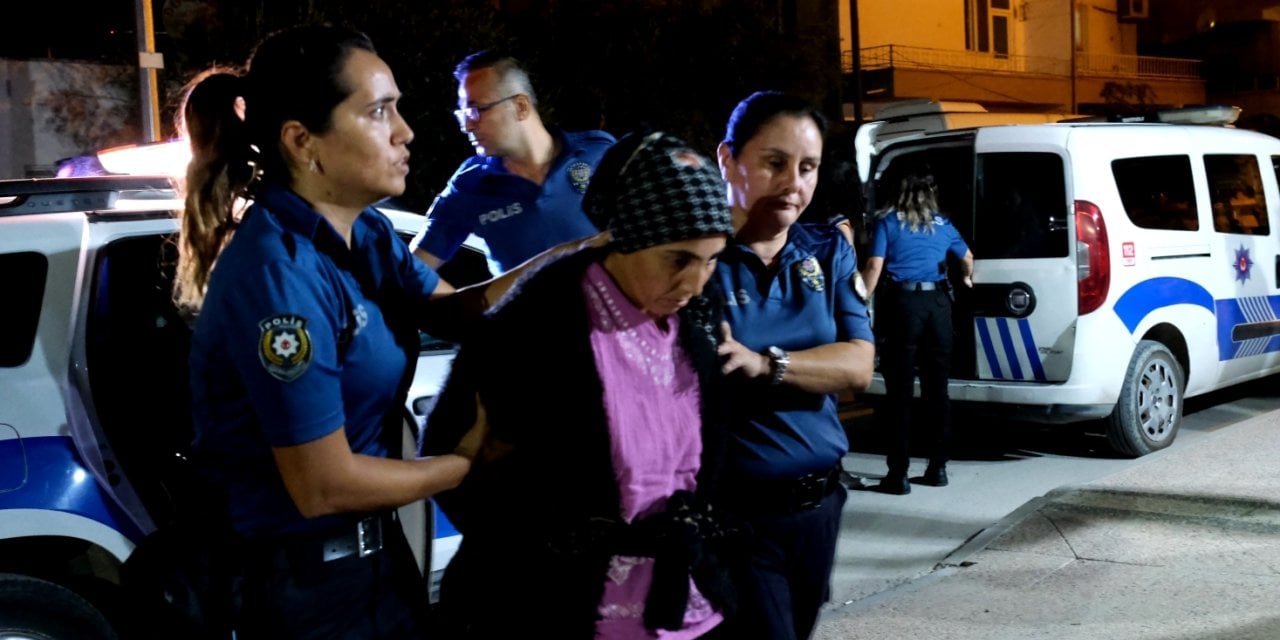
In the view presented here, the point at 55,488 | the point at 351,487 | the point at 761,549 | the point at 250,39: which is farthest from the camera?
the point at 250,39

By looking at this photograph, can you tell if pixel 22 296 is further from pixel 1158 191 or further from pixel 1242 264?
pixel 1242 264

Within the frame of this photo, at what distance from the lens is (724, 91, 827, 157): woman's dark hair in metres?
2.70

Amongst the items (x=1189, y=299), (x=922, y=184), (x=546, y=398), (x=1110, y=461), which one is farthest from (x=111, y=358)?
(x=1189, y=299)

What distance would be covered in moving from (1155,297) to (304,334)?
633cm

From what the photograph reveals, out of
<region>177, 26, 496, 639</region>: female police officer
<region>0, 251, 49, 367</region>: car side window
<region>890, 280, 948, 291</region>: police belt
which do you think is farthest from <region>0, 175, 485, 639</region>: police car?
<region>890, 280, 948, 291</region>: police belt

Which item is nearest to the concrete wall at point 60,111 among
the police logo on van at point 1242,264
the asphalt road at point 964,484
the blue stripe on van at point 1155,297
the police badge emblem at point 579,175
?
the asphalt road at point 964,484

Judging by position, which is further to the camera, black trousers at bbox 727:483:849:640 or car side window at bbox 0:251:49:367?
car side window at bbox 0:251:49:367

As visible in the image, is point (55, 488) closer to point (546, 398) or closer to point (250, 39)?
point (546, 398)

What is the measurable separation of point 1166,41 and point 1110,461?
1360 inches

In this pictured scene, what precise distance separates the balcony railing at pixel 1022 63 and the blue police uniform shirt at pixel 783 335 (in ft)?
73.7

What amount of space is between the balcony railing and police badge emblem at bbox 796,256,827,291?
22.4 m

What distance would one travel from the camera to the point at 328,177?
6.44 ft

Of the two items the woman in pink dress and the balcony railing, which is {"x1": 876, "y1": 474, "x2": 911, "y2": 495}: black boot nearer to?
the woman in pink dress

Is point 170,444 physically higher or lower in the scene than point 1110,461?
higher
